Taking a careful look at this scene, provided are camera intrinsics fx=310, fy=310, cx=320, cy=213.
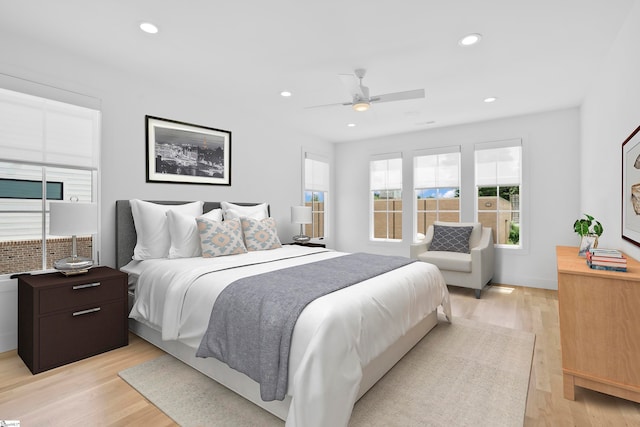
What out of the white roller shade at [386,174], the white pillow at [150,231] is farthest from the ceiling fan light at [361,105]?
the white roller shade at [386,174]

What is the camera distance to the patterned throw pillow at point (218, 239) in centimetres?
316

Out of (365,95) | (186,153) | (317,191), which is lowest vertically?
(317,191)

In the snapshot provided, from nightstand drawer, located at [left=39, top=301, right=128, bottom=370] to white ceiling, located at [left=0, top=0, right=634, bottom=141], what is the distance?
2.27 metres

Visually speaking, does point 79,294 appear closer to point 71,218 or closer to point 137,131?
point 71,218

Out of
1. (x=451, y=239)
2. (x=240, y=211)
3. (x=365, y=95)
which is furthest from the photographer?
(x=451, y=239)

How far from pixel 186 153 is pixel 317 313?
9.81 ft

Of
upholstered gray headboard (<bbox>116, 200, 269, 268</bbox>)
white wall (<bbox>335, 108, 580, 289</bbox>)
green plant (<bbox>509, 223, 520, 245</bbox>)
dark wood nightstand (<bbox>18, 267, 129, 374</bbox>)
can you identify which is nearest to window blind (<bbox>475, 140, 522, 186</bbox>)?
white wall (<bbox>335, 108, 580, 289</bbox>)

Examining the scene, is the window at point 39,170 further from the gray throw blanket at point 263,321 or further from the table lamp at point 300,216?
the table lamp at point 300,216

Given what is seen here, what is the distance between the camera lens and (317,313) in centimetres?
165

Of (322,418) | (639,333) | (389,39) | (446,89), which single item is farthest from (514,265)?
(322,418)

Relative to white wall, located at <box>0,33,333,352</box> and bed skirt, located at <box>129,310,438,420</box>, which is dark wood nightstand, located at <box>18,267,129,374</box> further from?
white wall, located at <box>0,33,333,352</box>

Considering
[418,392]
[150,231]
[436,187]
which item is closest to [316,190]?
[436,187]

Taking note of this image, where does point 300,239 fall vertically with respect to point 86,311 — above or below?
above

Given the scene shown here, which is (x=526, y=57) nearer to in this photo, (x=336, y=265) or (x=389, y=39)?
(x=389, y=39)
